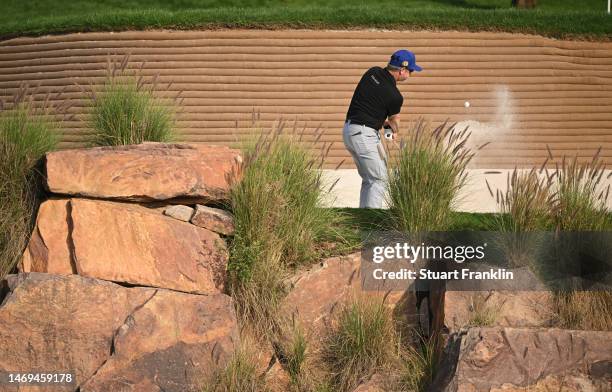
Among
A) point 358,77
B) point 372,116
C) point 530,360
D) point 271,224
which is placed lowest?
point 530,360

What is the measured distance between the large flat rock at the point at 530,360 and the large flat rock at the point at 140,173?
225cm

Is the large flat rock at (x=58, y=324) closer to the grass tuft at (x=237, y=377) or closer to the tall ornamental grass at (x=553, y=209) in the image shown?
the grass tuft at (x=237, y=377)

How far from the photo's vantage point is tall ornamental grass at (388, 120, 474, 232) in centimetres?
763

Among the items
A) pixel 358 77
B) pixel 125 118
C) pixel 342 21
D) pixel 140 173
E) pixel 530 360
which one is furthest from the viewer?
pixel 342 21

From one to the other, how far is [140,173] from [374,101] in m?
2.47

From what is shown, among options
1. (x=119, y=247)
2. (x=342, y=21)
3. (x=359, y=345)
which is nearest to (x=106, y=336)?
(x=119, y=247)

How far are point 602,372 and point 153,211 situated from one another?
3.51 metres

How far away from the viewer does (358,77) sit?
565 inches

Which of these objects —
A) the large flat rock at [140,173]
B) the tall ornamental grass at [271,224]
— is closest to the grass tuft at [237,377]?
the tall ornamental grass at [271,224]

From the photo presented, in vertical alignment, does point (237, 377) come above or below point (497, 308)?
below

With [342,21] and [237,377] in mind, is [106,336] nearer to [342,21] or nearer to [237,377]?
[237,377]

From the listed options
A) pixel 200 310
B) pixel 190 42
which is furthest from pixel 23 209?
pixel 190 42

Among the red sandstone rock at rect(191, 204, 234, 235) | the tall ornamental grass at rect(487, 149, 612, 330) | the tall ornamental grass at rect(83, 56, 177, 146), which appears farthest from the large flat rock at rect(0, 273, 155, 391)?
the tall ornamental grass at rect(487, 149, 612, 330)

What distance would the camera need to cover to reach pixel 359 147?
28.7ft
